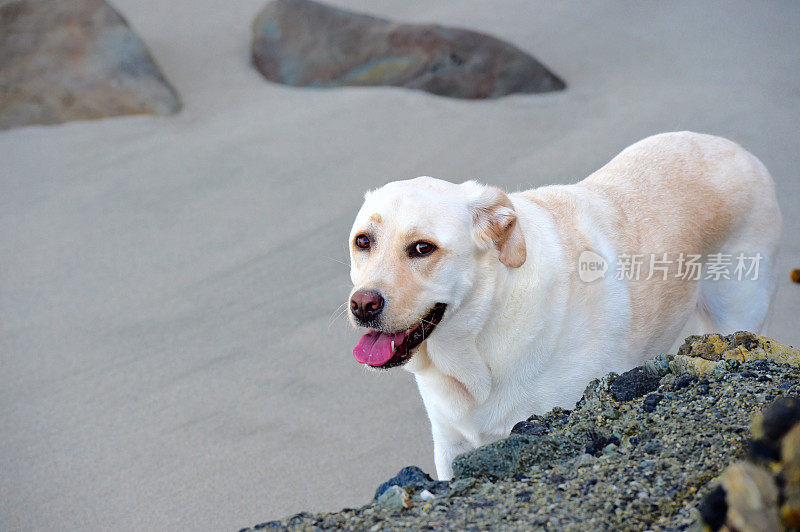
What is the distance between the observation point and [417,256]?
2.42 m

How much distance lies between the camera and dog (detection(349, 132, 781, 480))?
243cm

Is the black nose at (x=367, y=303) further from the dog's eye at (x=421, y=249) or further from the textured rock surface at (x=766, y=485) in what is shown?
Result: the textured rock surface at (x=766, y=485)

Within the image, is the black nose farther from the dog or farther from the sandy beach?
the sandy beach

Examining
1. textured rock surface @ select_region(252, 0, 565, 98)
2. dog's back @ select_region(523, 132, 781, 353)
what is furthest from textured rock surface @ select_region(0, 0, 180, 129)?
dog's back @ select_region(523, 132, 781, 353)

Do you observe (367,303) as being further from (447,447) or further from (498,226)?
(447,447)

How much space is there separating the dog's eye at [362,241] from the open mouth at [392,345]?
28 centimetres

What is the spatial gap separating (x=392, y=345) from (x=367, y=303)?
0.19 metres

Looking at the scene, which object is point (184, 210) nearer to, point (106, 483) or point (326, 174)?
point (326, 174)

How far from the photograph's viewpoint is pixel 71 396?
3936 mm

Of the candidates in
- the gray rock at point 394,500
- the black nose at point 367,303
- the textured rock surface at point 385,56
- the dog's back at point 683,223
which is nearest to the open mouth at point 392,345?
the black nose at point 367,303

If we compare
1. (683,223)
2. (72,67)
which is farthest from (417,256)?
(72,67)

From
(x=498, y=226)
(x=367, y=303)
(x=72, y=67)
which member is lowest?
(x=72, y=67)

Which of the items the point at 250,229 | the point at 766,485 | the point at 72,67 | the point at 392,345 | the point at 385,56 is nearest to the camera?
the point at 766,485

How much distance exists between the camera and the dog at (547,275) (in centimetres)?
243
